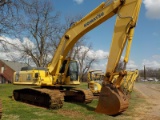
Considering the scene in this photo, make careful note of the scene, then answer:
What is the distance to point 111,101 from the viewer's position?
9.82 metres

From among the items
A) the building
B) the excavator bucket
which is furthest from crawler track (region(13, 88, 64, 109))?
the building

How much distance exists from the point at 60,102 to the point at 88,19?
389cm

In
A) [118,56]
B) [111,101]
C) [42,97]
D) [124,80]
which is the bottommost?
[111,101]

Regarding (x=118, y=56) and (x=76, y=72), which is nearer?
(x=118, y=56)

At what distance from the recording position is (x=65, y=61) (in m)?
13.5

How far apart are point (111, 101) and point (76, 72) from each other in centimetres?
434

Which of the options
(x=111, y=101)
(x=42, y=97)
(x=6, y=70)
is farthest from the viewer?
(x=6, y=70)

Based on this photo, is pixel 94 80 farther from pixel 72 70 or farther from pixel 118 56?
pixel 118 56

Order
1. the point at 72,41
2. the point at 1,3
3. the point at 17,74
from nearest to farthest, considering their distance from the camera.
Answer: the point at 72,41 < the point at 17,74 < the point at 1,3

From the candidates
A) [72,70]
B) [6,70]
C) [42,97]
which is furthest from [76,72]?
[6,70]

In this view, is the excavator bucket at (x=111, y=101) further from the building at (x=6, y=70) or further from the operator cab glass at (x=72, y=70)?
the building at (x=6, y=70)

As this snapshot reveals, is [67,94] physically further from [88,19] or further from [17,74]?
[88,19]

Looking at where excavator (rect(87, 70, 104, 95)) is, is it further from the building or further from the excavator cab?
the building

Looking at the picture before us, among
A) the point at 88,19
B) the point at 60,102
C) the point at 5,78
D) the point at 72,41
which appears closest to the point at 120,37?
the point at 88,19
